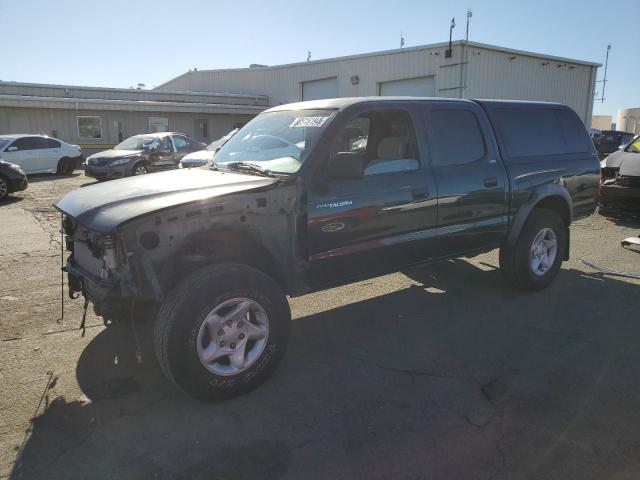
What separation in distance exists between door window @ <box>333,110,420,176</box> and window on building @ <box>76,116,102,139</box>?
2428cm

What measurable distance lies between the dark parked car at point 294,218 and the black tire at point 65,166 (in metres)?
15.9

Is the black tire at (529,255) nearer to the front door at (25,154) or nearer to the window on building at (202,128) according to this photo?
the front door at (25,154)

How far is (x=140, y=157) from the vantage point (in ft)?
52.2

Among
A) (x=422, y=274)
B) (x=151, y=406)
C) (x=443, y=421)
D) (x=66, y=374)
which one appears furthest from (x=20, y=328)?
(x=422, y=274)

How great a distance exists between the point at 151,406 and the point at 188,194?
1.42m

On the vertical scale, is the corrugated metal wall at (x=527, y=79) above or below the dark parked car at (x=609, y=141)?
above

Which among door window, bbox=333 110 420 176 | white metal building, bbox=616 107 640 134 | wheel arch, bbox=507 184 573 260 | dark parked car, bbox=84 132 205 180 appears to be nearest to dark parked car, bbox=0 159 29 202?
dark parked car, bbox=84 132 205 180

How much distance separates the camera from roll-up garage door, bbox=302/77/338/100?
26.9m

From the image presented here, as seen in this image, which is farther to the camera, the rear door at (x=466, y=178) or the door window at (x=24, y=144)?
the door window at (x=24, y=144)

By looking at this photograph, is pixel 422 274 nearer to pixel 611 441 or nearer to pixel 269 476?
pixel 611 441

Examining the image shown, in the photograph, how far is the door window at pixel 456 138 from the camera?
450 centimetres

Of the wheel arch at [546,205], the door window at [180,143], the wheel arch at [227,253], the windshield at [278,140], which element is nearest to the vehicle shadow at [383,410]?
the wheel arch at [227,253]

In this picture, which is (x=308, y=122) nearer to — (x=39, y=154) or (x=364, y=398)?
(x=364, y=398)

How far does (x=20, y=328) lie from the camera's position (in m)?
4.42
